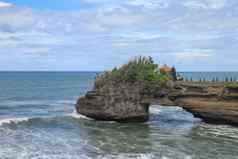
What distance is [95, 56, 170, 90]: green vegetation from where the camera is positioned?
4128 cm

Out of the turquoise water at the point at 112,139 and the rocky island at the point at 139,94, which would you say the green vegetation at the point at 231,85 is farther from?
the turquoise water at the point at 112,139

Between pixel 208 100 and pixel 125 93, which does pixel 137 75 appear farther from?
pixel 208 100

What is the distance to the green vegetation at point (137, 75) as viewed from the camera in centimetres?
4128

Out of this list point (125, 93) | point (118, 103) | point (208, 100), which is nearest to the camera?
point (208, 100)

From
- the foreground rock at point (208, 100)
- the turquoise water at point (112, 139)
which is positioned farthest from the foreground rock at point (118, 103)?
the foreground rock at point (208, 100)

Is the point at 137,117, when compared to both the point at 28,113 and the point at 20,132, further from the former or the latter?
the point at 28,113

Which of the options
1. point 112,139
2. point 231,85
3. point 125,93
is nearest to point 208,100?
point 231,85

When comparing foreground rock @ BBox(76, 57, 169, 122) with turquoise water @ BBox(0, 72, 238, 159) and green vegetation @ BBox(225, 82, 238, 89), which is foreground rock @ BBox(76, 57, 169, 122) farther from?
Answer: green vegetation @ BBox(225, 82, 238, 89)

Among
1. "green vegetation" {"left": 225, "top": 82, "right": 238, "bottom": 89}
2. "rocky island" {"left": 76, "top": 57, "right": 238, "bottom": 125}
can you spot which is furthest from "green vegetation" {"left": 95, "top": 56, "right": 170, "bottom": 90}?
"green vegetation" {"left": 225, "top": 82, "right": 238, "bottom": 89}

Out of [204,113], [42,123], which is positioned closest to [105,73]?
[42,123]

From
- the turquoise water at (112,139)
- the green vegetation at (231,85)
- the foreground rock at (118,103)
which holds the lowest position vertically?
the turquoise water at (112,139)

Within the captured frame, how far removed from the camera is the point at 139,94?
41.2m

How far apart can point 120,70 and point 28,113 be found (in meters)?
14.0

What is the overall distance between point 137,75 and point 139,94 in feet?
6.24
